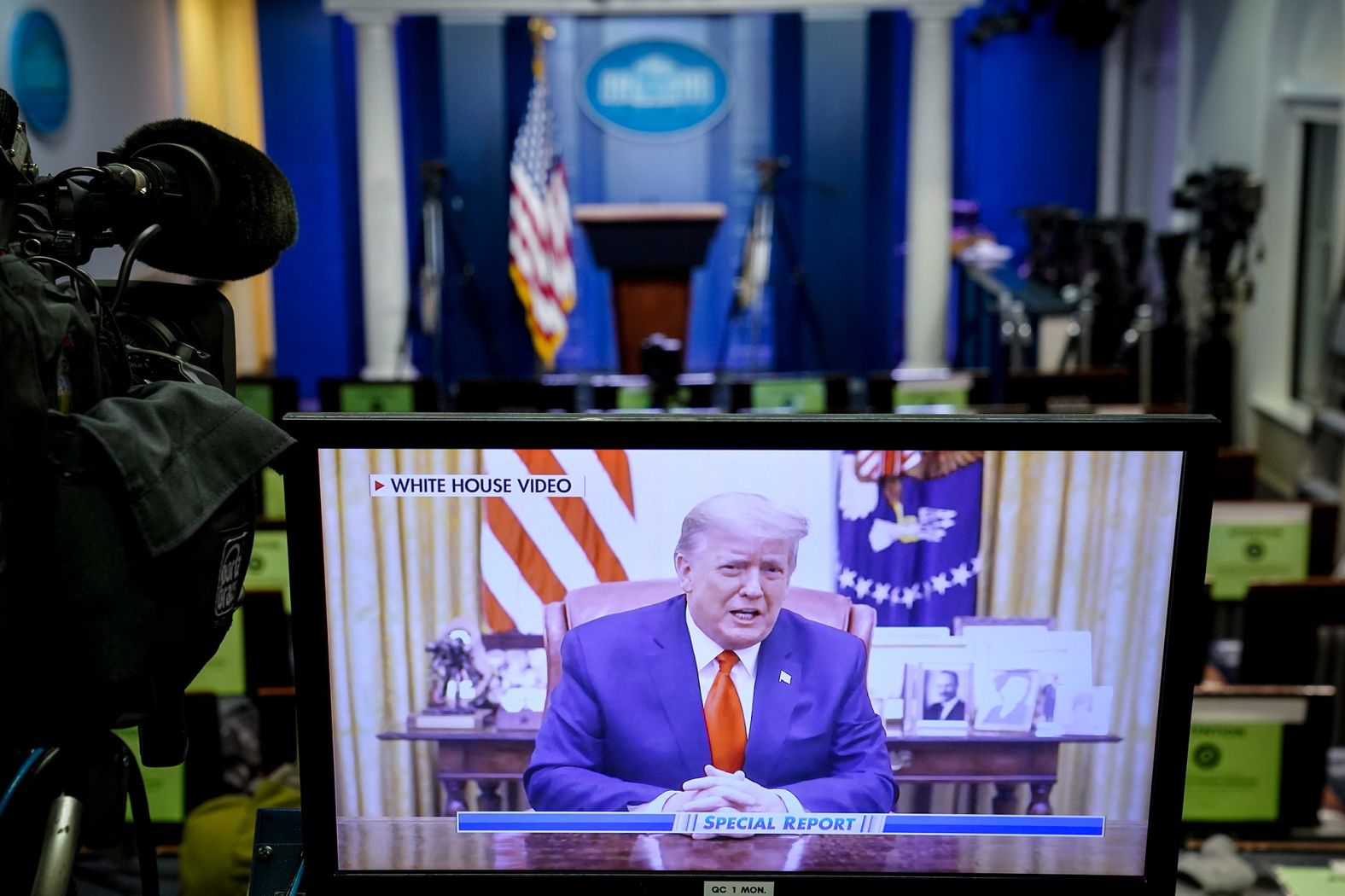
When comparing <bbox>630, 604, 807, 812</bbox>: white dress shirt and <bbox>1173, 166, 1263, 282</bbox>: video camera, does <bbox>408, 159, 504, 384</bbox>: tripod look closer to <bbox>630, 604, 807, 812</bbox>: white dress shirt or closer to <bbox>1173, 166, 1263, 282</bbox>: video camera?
<bbox>1173, 166, 1263, 282</bbox>: video camera

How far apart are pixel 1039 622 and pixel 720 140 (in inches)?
355

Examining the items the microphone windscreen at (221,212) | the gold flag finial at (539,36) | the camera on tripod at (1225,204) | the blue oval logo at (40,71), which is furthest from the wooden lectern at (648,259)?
the microphone windscreen at (221,212)

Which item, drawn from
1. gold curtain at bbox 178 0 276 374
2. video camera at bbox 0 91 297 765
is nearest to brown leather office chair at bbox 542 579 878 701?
video camera at bbox 0 91 297 765

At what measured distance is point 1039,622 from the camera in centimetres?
127

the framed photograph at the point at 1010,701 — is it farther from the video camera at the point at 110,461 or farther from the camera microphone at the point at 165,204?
the camera microphone at the point at 165,204

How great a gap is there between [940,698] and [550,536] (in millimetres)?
372

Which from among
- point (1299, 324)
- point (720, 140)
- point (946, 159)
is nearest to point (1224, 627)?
point (1299, 324)

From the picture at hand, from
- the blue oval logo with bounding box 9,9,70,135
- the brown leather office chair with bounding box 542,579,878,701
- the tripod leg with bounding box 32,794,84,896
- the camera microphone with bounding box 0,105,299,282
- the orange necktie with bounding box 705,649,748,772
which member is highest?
the blue oval logo with bounding box 9,9,70,135

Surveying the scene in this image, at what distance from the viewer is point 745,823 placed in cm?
130

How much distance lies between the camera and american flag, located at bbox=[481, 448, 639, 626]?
49.0 inches

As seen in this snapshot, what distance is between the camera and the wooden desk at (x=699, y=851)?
1.31 metres

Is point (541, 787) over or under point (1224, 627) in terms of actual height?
over

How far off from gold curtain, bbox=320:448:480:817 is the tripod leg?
22 centimetres

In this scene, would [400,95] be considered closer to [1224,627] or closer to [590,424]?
[1224,627]
